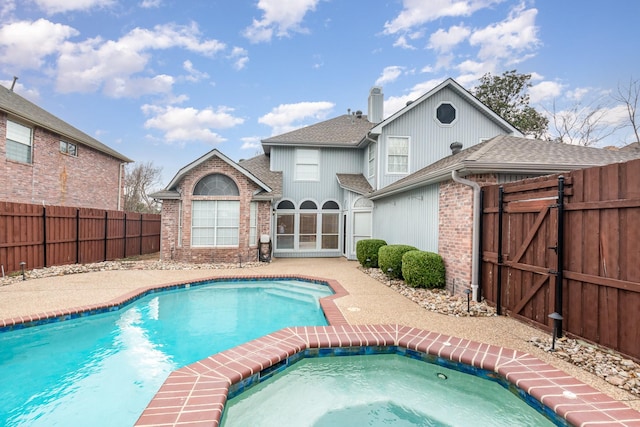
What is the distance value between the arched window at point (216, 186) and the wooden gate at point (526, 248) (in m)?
10.0

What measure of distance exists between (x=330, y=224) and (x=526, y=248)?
11.3 m

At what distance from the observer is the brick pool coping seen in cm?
304

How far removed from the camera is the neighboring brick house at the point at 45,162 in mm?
13609

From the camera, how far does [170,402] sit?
10.6 feet

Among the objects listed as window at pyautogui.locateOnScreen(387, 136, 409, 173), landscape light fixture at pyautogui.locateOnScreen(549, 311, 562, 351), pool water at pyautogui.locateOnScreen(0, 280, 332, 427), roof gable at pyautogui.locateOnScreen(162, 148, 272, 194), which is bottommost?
pool water at pyautogui.locateOnScreen(0, 280, 332, 427)

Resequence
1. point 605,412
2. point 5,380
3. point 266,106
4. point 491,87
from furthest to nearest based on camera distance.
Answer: point 491,87 < point 266,106 < point 5,380 < point 605,412

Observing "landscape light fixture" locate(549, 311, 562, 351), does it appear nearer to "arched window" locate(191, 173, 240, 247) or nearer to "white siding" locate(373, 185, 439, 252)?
"white siding" locate(373, 185, 439, 252)

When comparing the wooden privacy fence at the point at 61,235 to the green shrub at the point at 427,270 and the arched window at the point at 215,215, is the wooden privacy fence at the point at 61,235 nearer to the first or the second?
the arched window at the point at 215,215

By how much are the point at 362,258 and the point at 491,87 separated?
20.0 meters

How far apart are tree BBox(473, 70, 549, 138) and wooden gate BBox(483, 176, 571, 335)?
66.6ft

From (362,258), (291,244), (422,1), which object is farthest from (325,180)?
(422,1)

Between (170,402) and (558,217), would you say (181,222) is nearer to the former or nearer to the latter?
(170,402)

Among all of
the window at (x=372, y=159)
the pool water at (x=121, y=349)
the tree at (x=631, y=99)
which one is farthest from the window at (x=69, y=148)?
the tree at (x=631, y=99)

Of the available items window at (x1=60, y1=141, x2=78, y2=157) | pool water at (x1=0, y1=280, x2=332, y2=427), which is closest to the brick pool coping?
pool water at (x1=0, y1=280, x2=332, y2=427)
